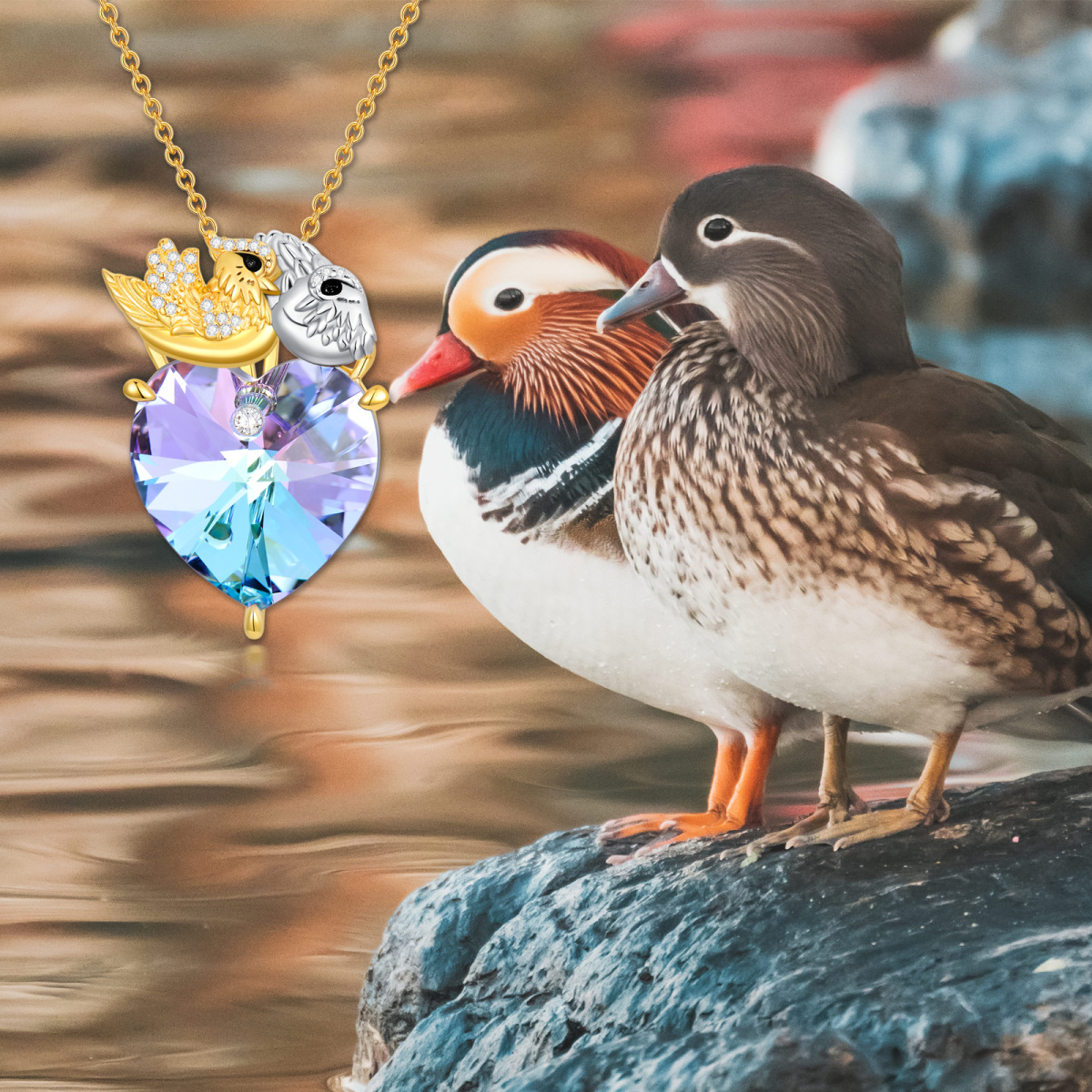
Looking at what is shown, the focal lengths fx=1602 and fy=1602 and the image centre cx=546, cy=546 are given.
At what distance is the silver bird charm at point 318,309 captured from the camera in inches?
25.6

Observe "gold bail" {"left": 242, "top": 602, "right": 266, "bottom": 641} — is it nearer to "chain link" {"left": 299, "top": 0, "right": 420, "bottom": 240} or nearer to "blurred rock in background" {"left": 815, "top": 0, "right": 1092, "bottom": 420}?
"chain link" {"left": 299, "top": 0, "right": 420, "bottom": 240}

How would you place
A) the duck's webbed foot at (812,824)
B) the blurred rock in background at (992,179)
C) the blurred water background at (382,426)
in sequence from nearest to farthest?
the duck's webbed foot at (812,824), the blurred water background at (382,426), the blurred rock in background at (992,179)

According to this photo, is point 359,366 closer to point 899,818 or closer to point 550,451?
point 550,451

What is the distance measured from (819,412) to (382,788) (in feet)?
1.49

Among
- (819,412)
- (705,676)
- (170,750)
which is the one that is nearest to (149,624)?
(170,750)

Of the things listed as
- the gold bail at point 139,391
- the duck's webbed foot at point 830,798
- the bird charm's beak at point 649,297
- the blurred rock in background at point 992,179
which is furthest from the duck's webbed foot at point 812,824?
the blurred rock in background at point 992,179

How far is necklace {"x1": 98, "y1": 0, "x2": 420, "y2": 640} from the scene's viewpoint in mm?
660

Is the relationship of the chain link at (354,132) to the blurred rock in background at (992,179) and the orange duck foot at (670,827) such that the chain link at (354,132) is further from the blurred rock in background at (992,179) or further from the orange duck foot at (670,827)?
the blurred rock in background at (992,179)

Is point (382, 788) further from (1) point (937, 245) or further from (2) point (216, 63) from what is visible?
(1) point (937, 245)

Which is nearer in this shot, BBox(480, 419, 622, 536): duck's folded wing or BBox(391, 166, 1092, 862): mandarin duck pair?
BBox(391, 166, 1092, 862): mandarin duck pair

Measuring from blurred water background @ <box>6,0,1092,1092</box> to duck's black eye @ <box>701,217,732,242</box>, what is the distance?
0.26 metres

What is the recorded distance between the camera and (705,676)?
636 mm

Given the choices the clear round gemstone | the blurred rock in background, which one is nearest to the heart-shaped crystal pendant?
the clear round gemstone

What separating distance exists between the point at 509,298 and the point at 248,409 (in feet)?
0.41
